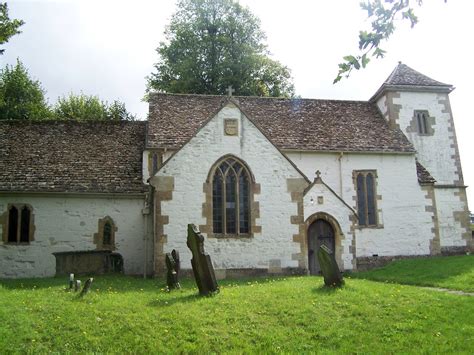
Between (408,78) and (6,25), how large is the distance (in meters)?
23.1

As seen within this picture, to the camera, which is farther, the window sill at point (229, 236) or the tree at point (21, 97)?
the tree at point (21, 97)

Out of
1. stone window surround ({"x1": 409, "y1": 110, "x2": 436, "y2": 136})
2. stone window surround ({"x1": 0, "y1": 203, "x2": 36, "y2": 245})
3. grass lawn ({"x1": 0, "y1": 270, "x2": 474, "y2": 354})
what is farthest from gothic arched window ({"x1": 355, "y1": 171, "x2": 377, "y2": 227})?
stone window surround ({"x1": 0, "y1": 203, "x2": 36, "y2": 245})

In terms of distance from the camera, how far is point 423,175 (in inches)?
1069

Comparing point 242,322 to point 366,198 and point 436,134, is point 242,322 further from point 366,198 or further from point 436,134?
point 436,134

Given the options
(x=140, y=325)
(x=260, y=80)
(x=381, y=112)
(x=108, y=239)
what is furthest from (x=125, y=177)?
(x=260, y=80)

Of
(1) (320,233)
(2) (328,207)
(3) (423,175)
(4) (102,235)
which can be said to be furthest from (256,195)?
(3) (423,175)

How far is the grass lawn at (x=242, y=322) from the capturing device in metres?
9.50

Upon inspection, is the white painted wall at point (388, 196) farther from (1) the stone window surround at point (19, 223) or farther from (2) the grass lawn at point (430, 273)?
(1) the stone window surround at point (19, 223)

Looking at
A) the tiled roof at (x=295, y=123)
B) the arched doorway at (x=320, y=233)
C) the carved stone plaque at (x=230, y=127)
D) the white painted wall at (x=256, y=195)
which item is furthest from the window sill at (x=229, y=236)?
the tiled roof at (x=295, y=123)

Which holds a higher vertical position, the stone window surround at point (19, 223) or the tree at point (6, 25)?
the tree at point (6, 25)

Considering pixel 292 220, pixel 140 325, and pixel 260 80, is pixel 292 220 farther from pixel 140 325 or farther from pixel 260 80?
pixel 260 80

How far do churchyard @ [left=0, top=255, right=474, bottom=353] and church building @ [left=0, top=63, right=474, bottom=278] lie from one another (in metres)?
5.85

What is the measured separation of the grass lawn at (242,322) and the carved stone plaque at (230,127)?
8.38 meters

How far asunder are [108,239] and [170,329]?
13.7 meters
